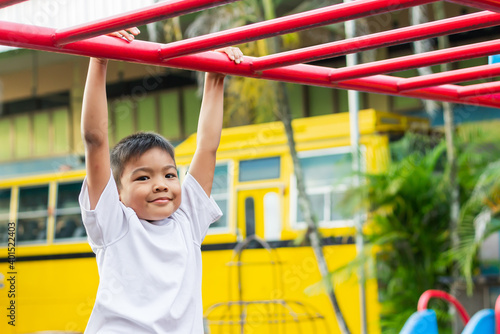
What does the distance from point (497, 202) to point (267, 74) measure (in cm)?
277

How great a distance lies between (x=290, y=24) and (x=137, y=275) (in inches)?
14.3

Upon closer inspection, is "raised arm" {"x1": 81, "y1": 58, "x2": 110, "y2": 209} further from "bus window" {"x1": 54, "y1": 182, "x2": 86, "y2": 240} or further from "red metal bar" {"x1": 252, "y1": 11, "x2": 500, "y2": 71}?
"bus window" {"x1": 54, "y1": 182, "x2": 86, "y2": 240}

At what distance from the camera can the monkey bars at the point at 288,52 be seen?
72 centimetres

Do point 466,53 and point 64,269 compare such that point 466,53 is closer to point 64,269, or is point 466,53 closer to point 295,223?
point 295,223

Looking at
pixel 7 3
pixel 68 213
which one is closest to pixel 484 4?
pixel 7 3

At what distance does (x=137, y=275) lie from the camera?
92cm

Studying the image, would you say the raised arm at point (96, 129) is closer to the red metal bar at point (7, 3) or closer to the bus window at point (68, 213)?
the red metal bar at point (7, 3)

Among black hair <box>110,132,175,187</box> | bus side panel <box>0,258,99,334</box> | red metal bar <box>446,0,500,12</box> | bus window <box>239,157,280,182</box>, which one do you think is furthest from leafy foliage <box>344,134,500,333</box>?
red metal bar <box>446,0,500,12</box>

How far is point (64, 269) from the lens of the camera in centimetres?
520

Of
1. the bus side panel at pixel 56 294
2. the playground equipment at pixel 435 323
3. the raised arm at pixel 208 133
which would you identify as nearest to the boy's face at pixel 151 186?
the raised arm at pixel 208 133

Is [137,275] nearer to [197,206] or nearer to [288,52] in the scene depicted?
[197,206]

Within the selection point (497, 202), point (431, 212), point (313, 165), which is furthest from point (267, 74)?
point (313, 165)

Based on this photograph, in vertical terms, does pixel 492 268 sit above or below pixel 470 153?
below

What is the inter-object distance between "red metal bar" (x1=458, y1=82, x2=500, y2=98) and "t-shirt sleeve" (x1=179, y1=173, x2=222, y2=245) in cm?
45
